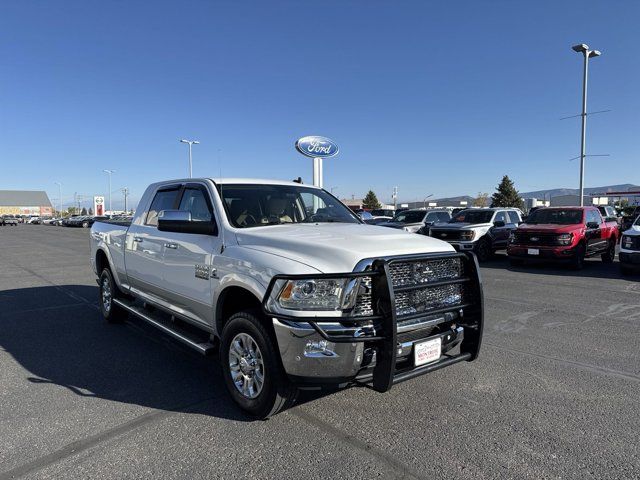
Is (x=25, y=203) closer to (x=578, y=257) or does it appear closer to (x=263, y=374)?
(x=578, y=257)

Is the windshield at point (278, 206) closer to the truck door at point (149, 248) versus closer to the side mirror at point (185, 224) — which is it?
the side mirror at point (185, 224)

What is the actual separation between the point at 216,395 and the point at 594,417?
3100 mm

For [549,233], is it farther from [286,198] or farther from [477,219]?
[286,198]

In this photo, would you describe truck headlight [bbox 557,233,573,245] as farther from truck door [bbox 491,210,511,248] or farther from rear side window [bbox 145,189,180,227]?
rear side window [bbox 145,189,180,227]

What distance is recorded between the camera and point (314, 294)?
3.20 m

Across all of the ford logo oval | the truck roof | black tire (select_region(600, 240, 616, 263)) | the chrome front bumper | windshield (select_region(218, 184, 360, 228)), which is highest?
the ford logo oval

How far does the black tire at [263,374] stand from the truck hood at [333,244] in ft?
1.88

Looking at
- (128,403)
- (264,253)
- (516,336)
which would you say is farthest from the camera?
(516,336)

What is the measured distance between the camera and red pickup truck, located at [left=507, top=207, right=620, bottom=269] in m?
12.2

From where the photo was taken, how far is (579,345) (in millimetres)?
5500

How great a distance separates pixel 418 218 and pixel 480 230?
16.2ft

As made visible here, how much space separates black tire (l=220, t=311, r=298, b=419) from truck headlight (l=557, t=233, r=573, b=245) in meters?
11.0

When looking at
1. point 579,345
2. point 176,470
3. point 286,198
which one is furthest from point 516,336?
point 176,470

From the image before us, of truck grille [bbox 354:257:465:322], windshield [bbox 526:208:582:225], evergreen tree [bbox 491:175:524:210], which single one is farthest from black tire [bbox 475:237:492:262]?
evergreen tree [bbox 491:175:524:210]
